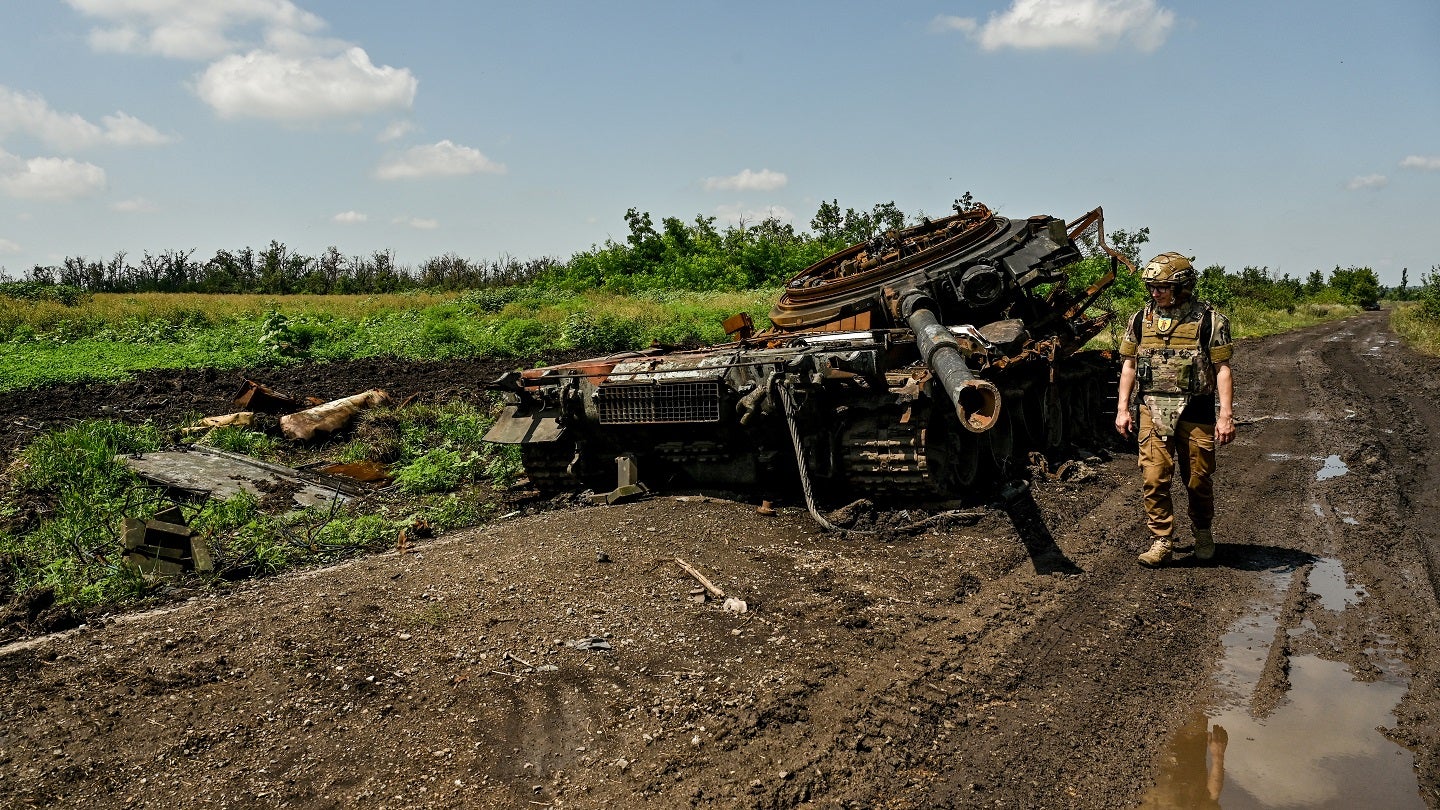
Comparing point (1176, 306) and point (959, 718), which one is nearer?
point (959, 718)

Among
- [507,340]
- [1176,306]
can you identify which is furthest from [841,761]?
[507,340]

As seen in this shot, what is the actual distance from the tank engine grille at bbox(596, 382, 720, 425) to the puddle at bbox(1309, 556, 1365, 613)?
3.84 m

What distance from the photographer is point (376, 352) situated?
2170 cm

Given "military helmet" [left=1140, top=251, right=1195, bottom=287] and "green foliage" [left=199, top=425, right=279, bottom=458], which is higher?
"military helmet" [left=1140, top=251, right=1195, bottom=287]

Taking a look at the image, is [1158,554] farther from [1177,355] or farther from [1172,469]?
[1177,355]

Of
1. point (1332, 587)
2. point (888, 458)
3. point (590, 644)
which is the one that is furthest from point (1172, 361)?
point (590, 644)

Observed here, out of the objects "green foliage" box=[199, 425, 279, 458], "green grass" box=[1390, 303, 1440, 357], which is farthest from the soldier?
"green grass" box=[1390, 303, 1440, 357]

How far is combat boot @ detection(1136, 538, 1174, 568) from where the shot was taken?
604 cm

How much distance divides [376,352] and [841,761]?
19.8m

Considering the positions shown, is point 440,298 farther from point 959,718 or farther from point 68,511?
point 959,718

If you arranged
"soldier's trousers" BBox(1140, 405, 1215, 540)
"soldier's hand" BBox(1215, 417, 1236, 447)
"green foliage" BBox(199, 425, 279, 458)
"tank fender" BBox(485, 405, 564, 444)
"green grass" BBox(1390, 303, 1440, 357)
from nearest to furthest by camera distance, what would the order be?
"soldier's hand" BBox(1215, 417, 1236, 447)
"soldier's trousers" BBox(1140, 405, 1215, 540)
"tank fender" BBox(485, 405, 564, 444)
"green foliage" BBox(199, 425, 279, 458)
"green grass" BBox(1390, 303, 1440, 357)

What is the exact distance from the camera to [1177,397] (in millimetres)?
5980

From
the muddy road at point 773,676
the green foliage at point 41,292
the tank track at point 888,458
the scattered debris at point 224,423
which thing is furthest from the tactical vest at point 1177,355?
the green foliage at point 41,292

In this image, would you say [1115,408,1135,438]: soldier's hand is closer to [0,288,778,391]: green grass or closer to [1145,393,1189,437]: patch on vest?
[1145,393,1189,437]: patch on vest
